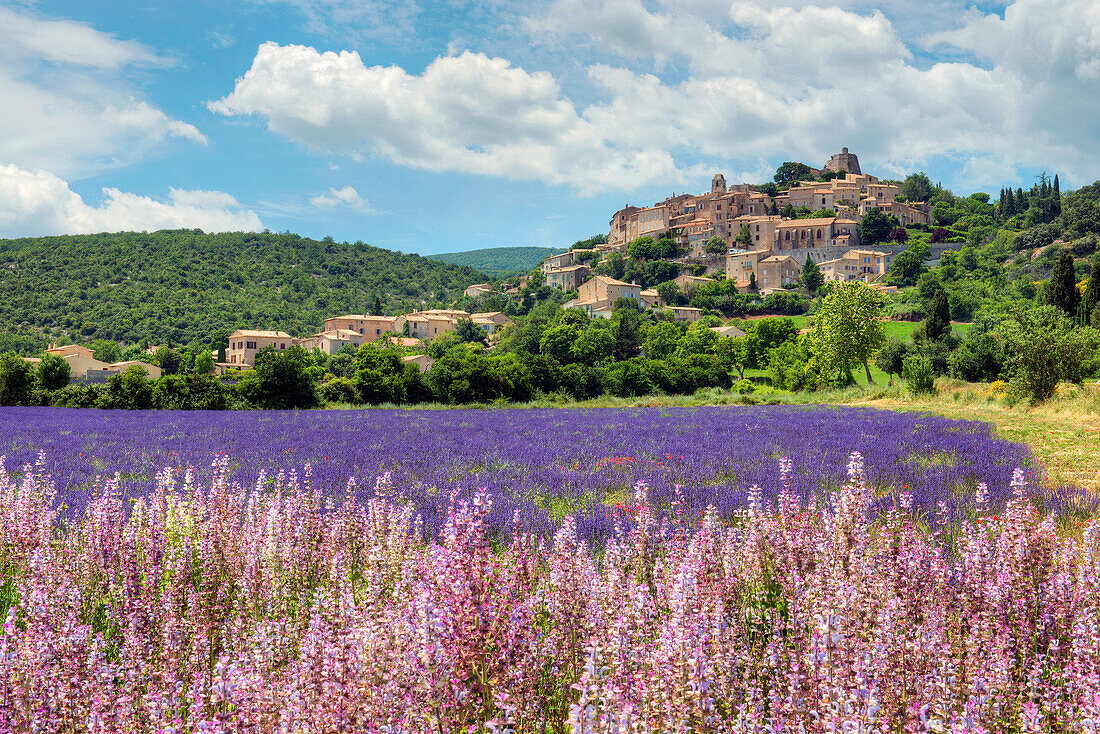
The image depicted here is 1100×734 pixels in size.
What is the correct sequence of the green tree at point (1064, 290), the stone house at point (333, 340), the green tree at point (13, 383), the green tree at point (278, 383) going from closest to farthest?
the green tree at point (278, 383) → the green tree at point (13, 383) → the green tree at point (1064, 290) → the stone house at point (333, 340)

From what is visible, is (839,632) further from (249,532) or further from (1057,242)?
(1057,242)

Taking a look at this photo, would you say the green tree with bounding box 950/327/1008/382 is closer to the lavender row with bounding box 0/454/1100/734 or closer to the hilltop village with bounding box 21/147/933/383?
the hilltop village with bounding box 21/147/933/383

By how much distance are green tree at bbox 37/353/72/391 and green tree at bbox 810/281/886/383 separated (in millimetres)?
48117

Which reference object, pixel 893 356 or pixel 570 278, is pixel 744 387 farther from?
pixel 570 278

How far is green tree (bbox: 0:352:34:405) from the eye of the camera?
36875mm

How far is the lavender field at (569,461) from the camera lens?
295 inches

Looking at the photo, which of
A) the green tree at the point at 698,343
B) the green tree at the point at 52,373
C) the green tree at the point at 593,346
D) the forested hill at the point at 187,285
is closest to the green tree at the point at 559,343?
the green tree at the point at 593,346

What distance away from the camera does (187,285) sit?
12838cm

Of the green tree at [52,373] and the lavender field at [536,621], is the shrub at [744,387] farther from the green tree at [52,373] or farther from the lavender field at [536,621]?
the lavender field at [536,621]

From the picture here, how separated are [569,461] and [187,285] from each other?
461 feet

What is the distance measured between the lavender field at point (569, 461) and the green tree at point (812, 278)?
95319 millimetres

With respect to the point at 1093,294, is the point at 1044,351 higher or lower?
lower

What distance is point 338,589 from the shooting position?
3256 mm

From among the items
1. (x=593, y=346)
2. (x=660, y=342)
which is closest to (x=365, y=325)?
(x=593, y=346)
